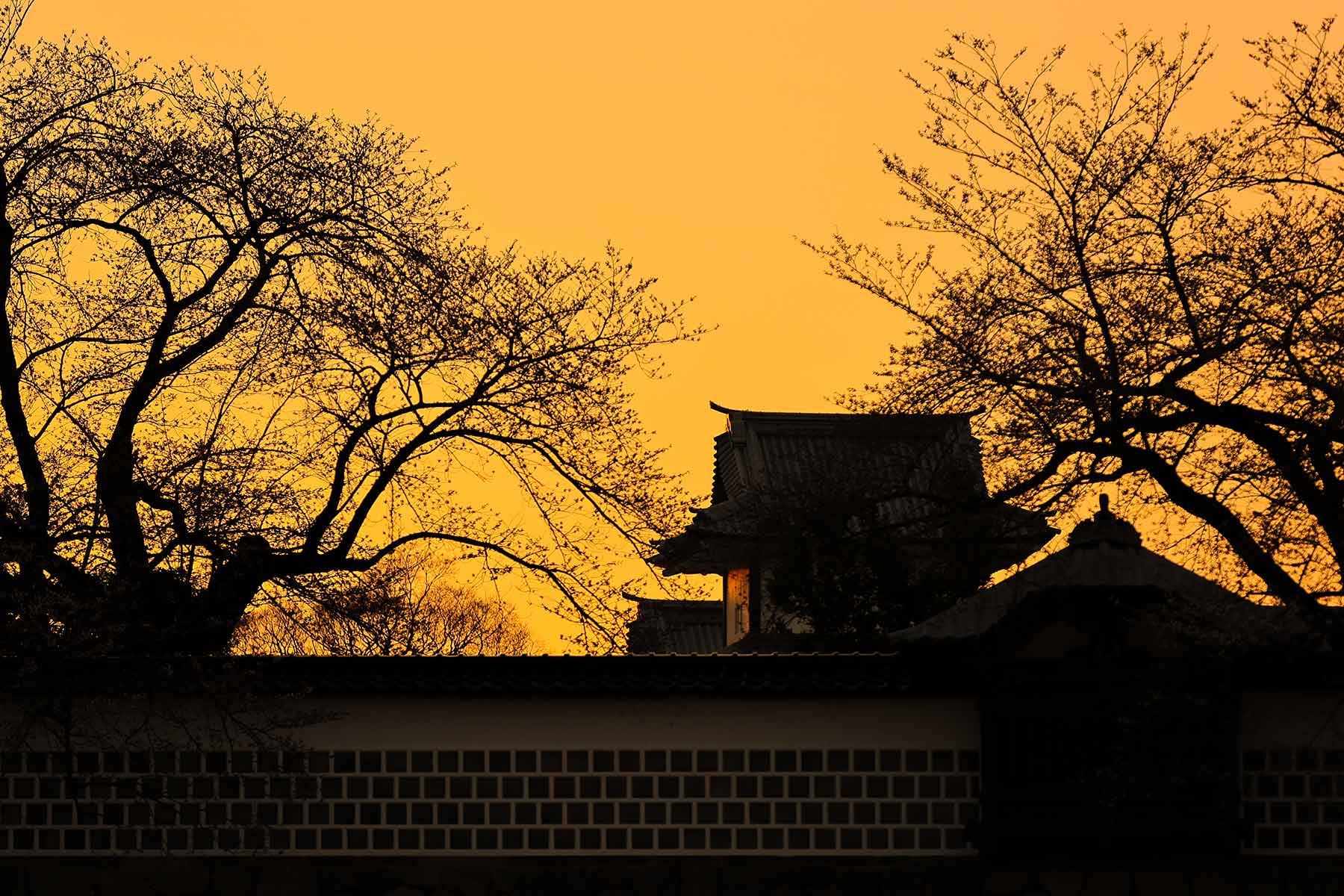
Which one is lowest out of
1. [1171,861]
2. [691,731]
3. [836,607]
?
[1171,861]

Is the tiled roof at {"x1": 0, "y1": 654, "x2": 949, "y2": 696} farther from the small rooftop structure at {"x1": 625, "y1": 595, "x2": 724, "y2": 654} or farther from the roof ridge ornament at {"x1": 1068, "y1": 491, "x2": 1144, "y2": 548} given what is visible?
the small rooftop structure at {"x1": 625, "y1": 595, "x2": 724, "y2": 654}

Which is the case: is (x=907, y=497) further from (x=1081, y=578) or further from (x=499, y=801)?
(x=499, y=801)

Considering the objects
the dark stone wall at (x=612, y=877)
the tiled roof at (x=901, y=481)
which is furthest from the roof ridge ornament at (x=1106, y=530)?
the dark stone wall at (x=612, y=877)

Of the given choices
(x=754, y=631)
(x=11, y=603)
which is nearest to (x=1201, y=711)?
(x=11, y=603)

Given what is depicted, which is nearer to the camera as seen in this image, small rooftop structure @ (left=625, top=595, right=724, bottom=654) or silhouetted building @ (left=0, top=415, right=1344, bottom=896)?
silhouetted building @ (left=0, top=415, right=1344, bottom=896)

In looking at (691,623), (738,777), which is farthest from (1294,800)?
(691,623)

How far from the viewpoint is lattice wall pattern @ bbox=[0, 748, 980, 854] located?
1419 cm

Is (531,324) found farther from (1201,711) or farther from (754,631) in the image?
(754,631)

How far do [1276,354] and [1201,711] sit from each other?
282cm

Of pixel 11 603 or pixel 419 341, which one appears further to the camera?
pixel 419 341

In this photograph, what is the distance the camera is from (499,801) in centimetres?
1425

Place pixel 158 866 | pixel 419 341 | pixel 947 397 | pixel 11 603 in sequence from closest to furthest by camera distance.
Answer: pixel 11 603 → pixel 158 866 → pixel 947 397 → pixel 419 341

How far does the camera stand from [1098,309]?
14.7m

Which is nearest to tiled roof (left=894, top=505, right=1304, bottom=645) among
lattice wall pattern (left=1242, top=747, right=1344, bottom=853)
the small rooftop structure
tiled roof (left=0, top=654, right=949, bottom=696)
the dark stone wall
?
tiled roof (left=0, top=654, right=949, bottom=696)
